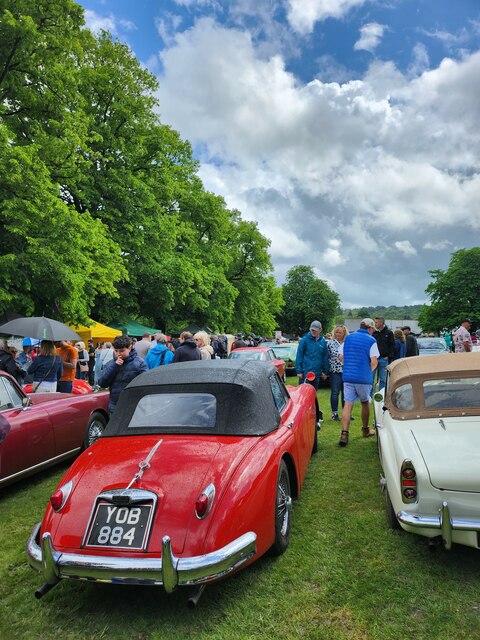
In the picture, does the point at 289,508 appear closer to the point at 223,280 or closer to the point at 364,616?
the point at 364,616

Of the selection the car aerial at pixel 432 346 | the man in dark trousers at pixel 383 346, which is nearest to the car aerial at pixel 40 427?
the man in dark trousers at pixel 383 346

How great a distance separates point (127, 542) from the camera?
2.64 metres

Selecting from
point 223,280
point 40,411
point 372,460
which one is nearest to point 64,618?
point 40,411

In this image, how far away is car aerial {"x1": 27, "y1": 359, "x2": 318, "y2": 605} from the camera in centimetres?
258

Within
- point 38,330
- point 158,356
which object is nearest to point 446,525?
point 158,356

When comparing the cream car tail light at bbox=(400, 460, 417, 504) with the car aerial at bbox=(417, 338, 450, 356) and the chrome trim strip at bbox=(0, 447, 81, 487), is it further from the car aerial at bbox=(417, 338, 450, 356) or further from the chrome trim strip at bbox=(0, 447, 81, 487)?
the car aerial at bbox=(417, 338, 450, 356)

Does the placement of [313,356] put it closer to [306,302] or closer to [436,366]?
[436,366]

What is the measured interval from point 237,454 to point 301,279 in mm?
71324

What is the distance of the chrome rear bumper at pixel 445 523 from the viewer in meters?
2.90

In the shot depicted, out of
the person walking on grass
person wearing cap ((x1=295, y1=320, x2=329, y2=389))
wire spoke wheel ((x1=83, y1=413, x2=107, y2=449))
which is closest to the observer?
wire spoke wheel ((x1=83, y1=413, x2=107, y2=449))

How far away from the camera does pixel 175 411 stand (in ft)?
11.9

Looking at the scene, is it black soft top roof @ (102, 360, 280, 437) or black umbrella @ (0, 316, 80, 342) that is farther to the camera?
black umbrella @ (0, 316, 80, 342)

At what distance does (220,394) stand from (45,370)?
5.09m

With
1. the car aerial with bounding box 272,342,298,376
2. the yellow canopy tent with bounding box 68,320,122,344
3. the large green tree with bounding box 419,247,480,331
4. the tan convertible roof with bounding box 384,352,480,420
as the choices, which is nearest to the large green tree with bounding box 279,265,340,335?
the large green tree with bounding box 419,247,480,331
